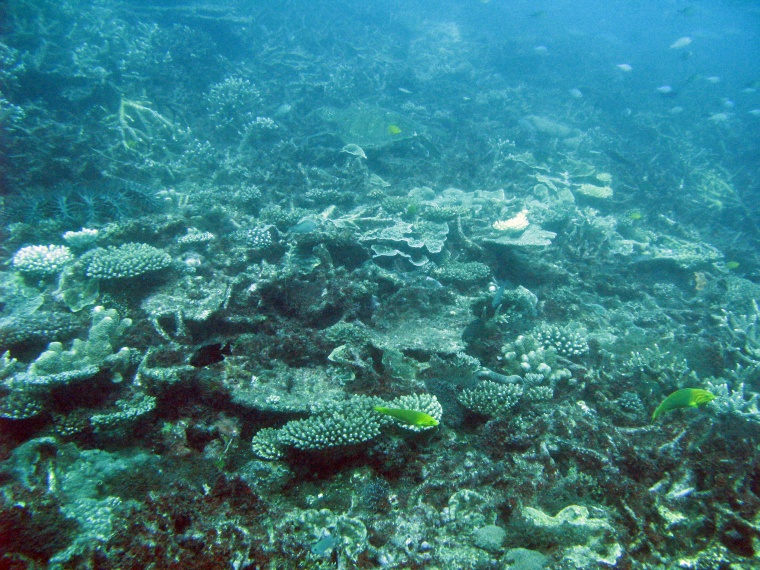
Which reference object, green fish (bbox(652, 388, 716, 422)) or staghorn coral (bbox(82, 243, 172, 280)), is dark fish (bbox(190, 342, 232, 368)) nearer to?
staghorn coral (bbox(82, 243, 172, 280))

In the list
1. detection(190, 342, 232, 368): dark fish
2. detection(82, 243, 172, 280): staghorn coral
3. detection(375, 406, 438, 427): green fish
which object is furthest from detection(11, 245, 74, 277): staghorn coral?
detection(375, 406, 438, 427): green fish

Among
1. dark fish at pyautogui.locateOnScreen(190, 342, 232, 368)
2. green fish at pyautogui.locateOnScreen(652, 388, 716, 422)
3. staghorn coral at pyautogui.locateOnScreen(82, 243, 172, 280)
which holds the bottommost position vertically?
dark fish at pyautogui.locateOnScreen(190, 342, 232, 368)

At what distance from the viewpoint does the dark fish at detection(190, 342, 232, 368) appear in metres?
4.37

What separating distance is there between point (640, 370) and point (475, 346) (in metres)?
2.30

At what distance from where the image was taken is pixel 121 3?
16500mm

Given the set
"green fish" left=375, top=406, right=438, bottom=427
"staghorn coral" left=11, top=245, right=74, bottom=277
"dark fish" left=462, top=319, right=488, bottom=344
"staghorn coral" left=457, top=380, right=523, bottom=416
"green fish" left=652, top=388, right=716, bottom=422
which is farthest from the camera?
"staghorn coral" left=11, top=245, right=74, bottom=277

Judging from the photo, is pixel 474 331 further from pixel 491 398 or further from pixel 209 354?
pixel 209 354

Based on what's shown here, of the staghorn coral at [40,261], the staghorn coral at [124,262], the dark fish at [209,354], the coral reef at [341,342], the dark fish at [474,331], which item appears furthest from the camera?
the staghorn coral at [40,261]

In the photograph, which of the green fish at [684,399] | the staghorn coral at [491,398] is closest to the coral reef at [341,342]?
the staghorn coral at [491,398]

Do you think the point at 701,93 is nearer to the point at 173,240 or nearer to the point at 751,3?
the point at 751,3

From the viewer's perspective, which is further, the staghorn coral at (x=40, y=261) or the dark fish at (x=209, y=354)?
the staghorn coral at (x=40, y=261)

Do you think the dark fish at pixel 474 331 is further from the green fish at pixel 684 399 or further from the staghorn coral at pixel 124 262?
the staghorn coral at pixel 124 262

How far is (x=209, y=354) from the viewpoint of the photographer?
4484 millimetres

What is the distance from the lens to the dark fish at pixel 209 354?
4366mm
